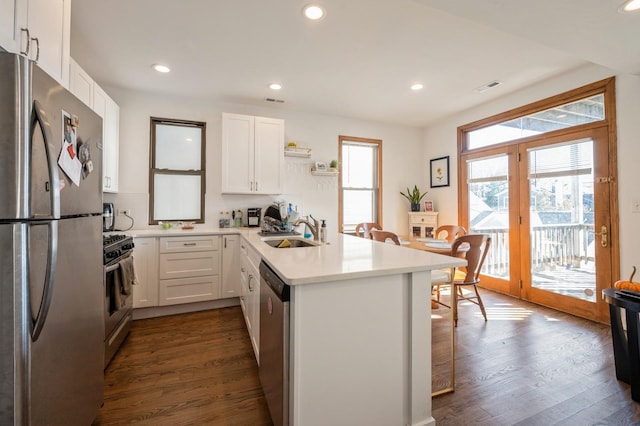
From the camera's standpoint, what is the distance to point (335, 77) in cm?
304

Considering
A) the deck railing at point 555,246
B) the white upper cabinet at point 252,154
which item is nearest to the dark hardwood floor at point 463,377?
the deck railing at point 555,246

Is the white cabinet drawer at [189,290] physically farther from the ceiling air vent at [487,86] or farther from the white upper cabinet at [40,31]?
the ceiling air vent at [487,86]

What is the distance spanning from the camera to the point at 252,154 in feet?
11.6

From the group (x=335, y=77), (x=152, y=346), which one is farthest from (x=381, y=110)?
(x=152, y=346)

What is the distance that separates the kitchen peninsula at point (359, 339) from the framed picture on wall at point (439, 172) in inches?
139

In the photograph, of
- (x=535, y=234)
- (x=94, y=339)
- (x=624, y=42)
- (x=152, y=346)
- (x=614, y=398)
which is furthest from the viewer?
(x=535, y=234)

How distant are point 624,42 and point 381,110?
2543 millimetres

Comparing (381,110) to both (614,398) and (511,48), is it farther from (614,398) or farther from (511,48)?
(614,398)

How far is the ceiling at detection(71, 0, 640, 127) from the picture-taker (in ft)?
6.12

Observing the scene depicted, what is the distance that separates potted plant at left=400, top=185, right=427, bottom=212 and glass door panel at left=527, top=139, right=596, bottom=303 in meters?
1.71

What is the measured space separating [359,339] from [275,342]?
0.42 metres

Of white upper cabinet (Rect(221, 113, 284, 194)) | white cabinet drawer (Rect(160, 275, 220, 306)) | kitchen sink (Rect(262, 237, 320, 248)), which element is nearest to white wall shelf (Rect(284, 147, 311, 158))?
white upper cabinet (Rect(221, 113, 284, 194))

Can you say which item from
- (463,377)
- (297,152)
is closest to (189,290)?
(297,152)

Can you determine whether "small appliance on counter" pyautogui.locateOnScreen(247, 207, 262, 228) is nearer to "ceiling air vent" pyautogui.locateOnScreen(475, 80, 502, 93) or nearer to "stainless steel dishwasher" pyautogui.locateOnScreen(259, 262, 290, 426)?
"stainless steel dishwasher" pyautogui.locateOnScreen(259, 262, 290, 426)
